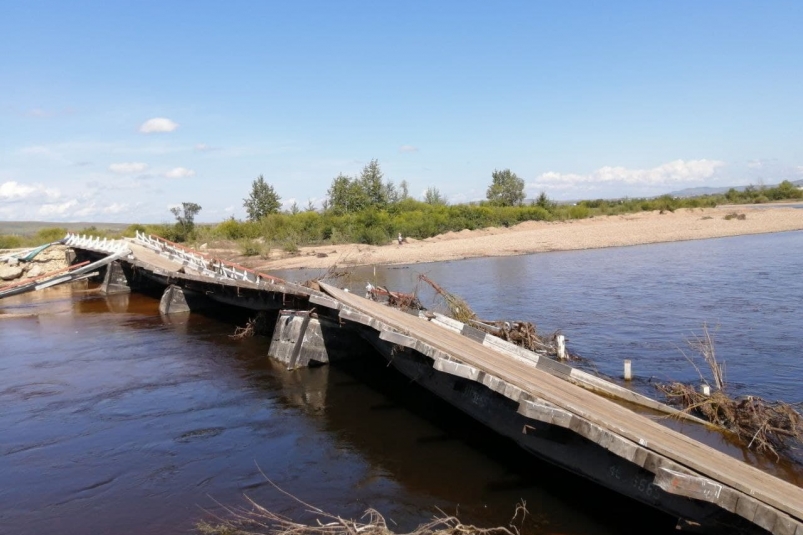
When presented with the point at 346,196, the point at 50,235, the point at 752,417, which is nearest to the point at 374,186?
the point at 346,196

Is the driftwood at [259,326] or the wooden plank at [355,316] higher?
the wooden plank at [355,316]

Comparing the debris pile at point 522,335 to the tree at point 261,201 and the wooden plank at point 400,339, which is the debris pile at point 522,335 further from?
the tree at point 261,201

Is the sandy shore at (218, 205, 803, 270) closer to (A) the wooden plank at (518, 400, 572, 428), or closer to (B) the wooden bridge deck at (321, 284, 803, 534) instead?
(B) the wooden bridge deck at (321, 284, 803, 534)

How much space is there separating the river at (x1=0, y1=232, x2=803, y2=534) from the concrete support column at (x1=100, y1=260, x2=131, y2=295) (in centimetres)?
628

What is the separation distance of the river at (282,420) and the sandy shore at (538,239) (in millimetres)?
18365

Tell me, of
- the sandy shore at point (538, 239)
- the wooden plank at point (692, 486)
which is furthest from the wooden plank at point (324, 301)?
the sandy shore at point (538, 239)

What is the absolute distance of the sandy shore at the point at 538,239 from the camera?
42.5 meters

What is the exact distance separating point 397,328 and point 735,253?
32.8m

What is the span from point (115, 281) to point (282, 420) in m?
22.9

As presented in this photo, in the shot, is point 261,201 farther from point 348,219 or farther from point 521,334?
point 521,334

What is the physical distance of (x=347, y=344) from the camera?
606 inches

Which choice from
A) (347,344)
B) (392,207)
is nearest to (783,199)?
(392,207)

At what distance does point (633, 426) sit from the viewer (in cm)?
775

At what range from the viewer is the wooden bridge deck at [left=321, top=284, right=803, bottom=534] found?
5953mm
